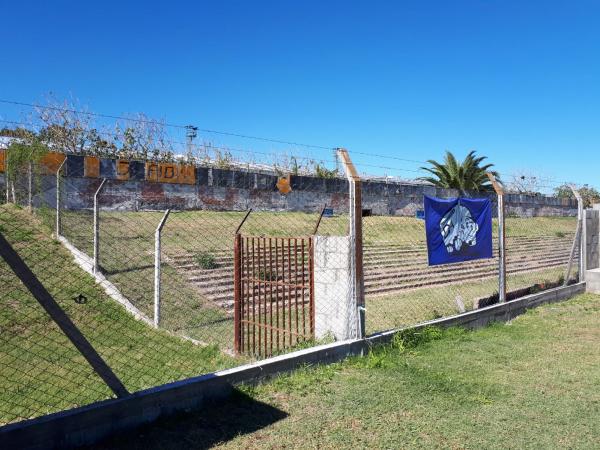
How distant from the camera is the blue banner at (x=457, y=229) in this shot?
6.90 m

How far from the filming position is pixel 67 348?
6570 mm

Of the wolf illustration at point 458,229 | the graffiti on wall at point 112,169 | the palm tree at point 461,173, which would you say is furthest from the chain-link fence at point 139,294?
the palm tree at point 461,173

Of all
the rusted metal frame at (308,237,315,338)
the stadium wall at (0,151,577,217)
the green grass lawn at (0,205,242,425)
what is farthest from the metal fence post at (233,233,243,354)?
the stadium wall at (0,151,577,217)

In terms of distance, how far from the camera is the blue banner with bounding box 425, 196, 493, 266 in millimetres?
6902

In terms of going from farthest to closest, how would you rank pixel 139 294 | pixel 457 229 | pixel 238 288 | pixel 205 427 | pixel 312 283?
pixel 139 294, pixel 457 229, pixel 238 288, pixel 312 283, pixel 205 427

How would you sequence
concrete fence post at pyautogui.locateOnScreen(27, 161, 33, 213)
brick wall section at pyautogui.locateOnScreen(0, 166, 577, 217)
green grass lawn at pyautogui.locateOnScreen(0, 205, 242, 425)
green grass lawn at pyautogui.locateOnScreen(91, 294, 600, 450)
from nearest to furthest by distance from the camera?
green grass lawn at pyautogui.locateOnScreen(91, 294, 600, 450), green grass lawn at pyautogui.locateOnScreen(0, 205, 242, 425), concrete fence post at pyautogui.locateOnScreen(27, 161, 33, 213), brick wall section at pyautogui.locateOnScreen(0, 166, 577, 217)

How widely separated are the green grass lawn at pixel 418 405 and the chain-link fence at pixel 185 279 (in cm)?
59

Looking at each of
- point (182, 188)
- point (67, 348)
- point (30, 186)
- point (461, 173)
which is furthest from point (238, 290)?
point (461, 173)

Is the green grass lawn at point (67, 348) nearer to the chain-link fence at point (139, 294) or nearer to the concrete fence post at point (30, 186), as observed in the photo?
the chain-link fence at point (139, 294)

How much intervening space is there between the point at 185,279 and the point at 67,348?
3894mm

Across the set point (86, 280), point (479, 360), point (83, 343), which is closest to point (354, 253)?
point (479, 360)

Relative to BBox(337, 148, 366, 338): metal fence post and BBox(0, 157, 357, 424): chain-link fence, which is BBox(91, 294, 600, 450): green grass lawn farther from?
BBox(0, 157, 357, 424): chain-link fence

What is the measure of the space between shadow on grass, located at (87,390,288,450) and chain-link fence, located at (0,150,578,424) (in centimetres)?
34

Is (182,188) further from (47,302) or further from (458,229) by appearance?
(47,302)
